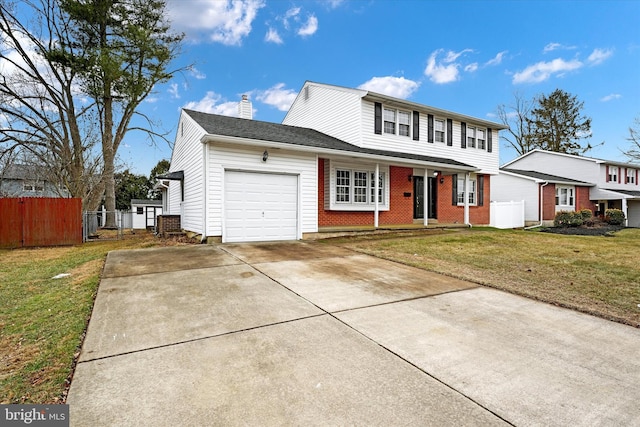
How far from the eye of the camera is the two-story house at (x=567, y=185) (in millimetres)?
20531

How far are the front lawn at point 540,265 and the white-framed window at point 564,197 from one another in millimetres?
14916

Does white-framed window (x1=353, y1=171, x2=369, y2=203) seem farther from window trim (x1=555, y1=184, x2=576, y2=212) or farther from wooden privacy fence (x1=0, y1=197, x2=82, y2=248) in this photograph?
window trim (x1=555, y1=184, x2=576, y2=212)

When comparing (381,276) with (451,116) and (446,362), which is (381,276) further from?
(451,116)

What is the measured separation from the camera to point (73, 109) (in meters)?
18.5

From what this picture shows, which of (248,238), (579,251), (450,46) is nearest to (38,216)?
(248,238)

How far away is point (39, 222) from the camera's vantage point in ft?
34.4

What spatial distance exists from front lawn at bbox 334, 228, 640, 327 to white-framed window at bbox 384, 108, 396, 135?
5.62 metres

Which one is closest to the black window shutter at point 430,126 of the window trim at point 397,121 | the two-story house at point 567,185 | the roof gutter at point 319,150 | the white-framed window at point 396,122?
the window trim at point 397,121

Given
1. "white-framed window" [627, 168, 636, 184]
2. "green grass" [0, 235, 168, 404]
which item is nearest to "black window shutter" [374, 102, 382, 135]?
"green grass" [0, 235, 168, 404]

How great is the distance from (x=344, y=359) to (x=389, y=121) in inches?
505

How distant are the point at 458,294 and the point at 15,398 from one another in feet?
15.8

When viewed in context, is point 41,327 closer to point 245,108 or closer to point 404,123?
point 245,108

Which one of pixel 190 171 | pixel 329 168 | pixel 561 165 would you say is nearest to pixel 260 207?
pixel 329 168

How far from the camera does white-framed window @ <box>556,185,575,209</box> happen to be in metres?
22.1
